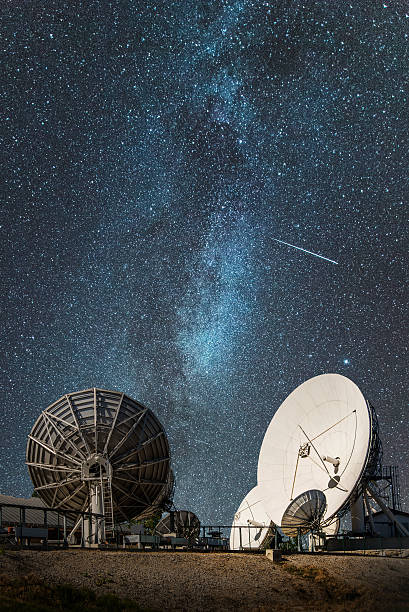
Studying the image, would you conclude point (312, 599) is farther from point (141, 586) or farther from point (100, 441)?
point (100, 441)

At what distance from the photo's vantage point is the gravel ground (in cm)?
1895

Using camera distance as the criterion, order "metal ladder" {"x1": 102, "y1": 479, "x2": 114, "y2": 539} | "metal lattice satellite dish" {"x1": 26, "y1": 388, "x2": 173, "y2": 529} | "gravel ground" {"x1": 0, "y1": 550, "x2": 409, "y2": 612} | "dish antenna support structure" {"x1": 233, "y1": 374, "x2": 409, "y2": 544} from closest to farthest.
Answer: "gravel ground" {"x1": 0, "y1": 550, "x2": 409, "y2": 612} → "metal ladder" {"x1": 102, "y1": 479, "x2": 114, "y2": 539} → "metal lattice satellite dish" {"x1": 26, "y1": 388, "x2": 173, "y2": 529} → "dish antenna support structure" {"x1": 233, "y1": 374, "x2": 409, "y2": 544}

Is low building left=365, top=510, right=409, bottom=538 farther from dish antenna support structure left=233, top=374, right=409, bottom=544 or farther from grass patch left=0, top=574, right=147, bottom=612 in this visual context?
grass patch left=0, top=574, right=147, bottom=612

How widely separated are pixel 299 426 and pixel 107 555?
58.4 ft

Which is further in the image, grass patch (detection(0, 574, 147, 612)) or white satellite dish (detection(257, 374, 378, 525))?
white satellite dish (detection(257, 374, 378, 525))

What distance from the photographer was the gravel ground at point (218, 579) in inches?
746

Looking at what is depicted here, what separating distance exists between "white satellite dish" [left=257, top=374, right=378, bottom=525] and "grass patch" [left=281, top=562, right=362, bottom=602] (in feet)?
21.9

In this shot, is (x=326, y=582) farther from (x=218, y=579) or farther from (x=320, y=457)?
(x=320, y=457)

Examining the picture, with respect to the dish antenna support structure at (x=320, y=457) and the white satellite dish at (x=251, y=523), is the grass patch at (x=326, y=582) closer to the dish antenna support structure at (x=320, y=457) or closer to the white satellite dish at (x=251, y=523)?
→ the dish antenna support structure at (x=320, y=457)

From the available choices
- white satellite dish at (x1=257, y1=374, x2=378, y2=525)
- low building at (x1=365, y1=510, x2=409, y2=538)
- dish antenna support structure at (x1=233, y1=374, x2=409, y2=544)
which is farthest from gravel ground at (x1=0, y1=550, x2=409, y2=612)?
low building at (x1=365, y1=510, x2=409, y2=538)

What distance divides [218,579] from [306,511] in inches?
443

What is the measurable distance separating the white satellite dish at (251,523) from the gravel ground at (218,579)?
15.4 metres

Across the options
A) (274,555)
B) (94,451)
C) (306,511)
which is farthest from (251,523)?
(274,555)

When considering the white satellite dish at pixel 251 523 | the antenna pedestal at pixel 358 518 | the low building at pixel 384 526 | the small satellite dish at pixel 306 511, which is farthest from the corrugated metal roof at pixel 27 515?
the low building at pixel 384 526
